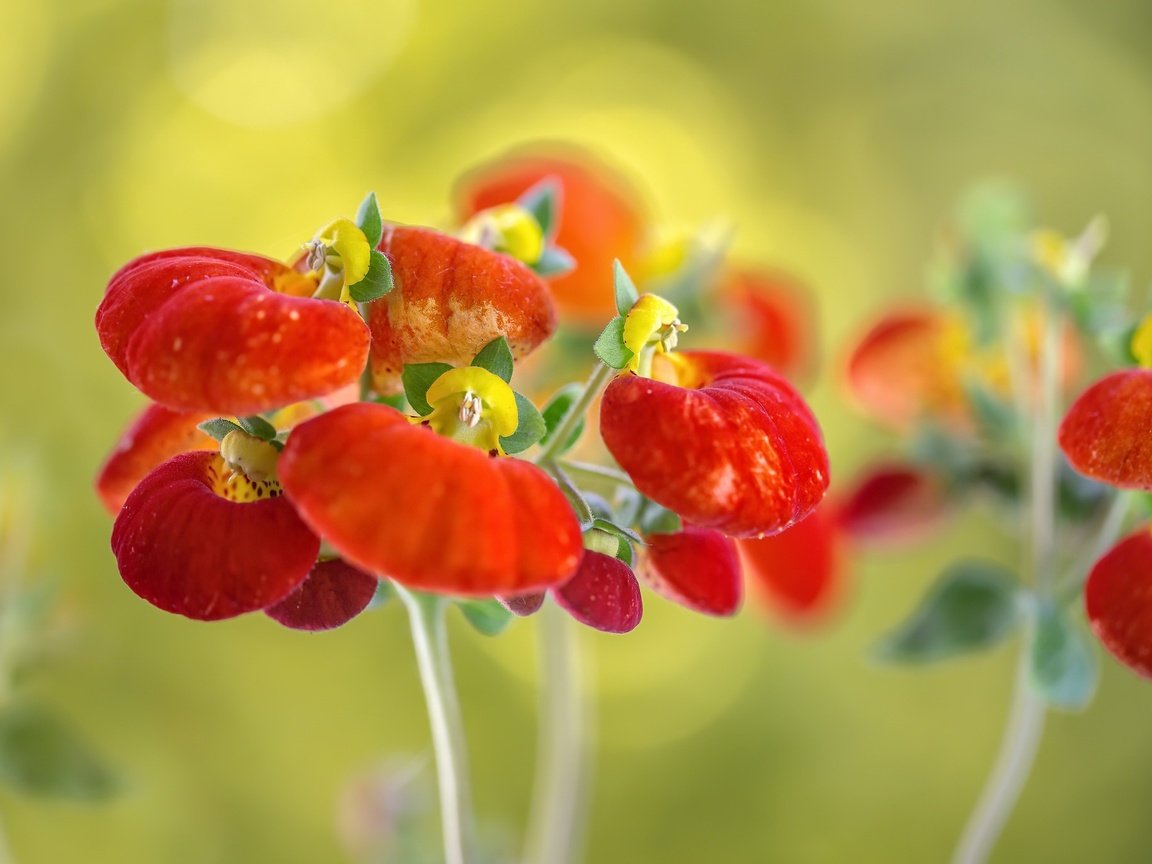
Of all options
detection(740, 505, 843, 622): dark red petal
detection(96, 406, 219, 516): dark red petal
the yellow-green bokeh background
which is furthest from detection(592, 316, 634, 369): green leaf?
the yellow-green bokeh background

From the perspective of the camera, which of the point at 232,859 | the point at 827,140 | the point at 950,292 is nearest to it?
the point at 950,292

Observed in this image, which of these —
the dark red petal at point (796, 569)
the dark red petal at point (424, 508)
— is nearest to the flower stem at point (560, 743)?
the dark red petal at point (796, 569)

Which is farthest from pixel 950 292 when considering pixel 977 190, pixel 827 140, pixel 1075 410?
pixel 827 140

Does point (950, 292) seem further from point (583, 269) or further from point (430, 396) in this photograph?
point (430, 396)

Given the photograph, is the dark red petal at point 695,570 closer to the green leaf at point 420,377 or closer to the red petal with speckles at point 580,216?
the green leaf at point 420,377

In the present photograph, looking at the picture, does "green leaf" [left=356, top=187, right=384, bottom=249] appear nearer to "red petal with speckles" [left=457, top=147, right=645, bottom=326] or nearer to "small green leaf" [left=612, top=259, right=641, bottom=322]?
"small green leaf" [left=612, top=259, right=641, bottom=322]

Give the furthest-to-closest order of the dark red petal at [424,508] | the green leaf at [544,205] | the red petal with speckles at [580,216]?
the red petal with speckles at [580,216], the green leaf at [544,205], the dark red petal at [424,508]
